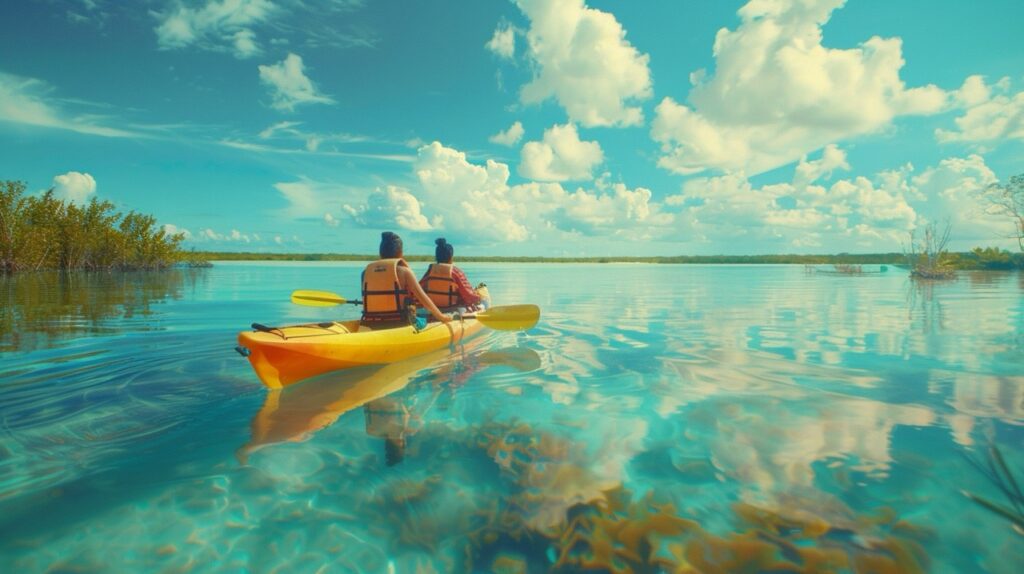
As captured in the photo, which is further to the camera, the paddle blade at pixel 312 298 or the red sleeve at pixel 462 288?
the paddle blade at pixel 312 298

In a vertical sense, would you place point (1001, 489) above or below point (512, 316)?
below

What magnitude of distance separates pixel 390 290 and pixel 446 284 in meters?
1.99

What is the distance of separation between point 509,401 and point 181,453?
351cm

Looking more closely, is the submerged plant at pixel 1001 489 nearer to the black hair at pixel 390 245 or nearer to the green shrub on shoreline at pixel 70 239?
the black hair at pixel 390 245

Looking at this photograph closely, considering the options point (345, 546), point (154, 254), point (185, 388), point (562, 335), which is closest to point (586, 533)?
point (345, 546)

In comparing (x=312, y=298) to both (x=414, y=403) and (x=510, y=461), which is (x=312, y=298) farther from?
(x=510, y=461)

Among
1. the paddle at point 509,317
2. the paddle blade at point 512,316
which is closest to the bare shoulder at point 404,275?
the paddle at point 509,317

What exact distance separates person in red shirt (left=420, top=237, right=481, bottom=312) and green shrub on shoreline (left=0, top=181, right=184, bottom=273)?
41.5 metres

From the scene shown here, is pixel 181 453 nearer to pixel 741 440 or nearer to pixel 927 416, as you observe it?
pixel 741 440

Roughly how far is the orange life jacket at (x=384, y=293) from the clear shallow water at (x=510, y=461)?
97cm

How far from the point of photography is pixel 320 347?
6.30 m

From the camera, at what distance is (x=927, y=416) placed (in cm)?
530

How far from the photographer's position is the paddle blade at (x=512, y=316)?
9703mm

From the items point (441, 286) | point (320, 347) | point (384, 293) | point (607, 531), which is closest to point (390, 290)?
point (384, 293)
